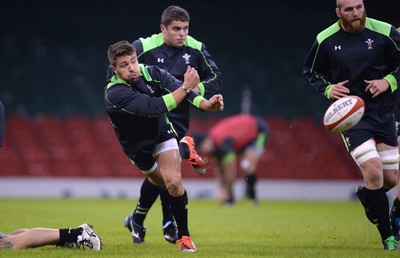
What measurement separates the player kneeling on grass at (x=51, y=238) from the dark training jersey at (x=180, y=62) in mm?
2003

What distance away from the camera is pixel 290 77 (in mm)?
24922

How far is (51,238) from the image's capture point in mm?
7543

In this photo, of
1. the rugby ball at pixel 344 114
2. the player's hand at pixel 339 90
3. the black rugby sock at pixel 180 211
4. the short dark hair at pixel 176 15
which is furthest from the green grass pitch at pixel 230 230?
the short dark hair at pixel 176 15

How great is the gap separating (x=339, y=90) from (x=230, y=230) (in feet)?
11.2

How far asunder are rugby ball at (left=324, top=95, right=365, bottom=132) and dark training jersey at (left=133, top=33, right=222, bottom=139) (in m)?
2.02

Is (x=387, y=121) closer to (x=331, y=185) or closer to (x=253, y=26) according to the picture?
(x=331, y=185)

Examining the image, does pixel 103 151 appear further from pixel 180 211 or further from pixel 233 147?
pixel 180 211

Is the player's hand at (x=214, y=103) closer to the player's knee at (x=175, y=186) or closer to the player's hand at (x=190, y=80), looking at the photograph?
the player's hand at (x=190, y=80)

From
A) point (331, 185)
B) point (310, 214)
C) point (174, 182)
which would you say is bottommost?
point (331, 185)

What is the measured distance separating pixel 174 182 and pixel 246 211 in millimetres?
7619

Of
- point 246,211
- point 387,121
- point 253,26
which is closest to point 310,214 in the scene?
point 246,211

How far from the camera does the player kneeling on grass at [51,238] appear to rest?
754 centimetres

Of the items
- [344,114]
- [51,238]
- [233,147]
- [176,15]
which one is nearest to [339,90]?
[344,114]

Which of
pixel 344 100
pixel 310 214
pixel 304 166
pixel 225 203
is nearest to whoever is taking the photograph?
pixel 344 100
